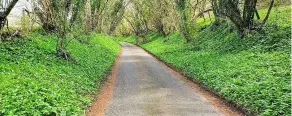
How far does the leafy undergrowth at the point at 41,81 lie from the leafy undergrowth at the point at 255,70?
228 inches

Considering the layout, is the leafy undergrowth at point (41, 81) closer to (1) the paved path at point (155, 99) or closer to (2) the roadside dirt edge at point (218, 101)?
(1) the paved path at point (155, 99)

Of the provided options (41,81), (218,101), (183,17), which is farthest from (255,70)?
(183,17)

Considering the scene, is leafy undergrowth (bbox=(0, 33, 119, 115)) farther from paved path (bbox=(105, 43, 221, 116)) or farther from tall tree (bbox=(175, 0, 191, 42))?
tall tree (bbox=(175, 0, 191, 42))

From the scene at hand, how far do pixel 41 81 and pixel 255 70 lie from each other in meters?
9.87

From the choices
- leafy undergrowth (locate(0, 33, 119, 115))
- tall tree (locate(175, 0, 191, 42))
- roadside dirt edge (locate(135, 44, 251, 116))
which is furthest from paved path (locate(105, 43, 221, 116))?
tall tree (locate(175, 0, 191, 42))

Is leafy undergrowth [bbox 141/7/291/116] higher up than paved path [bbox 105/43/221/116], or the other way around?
leafy undergrowth [bbox 141/7/291/116]

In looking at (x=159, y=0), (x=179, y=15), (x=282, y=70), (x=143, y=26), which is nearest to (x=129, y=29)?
(x=143, y=26)

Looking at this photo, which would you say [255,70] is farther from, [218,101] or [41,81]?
[41,81]

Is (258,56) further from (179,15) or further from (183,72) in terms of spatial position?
(179,15)

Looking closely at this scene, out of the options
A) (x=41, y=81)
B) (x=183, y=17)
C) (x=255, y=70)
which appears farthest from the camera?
(x=183, y=17)

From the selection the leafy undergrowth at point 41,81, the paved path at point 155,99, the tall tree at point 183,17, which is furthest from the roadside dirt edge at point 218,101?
the tall tree at point 183,17

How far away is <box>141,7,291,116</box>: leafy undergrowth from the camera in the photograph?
12133 mm

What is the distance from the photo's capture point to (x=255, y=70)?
16.6m

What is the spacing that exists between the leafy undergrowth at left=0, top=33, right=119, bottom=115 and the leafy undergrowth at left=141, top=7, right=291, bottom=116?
580 cm
